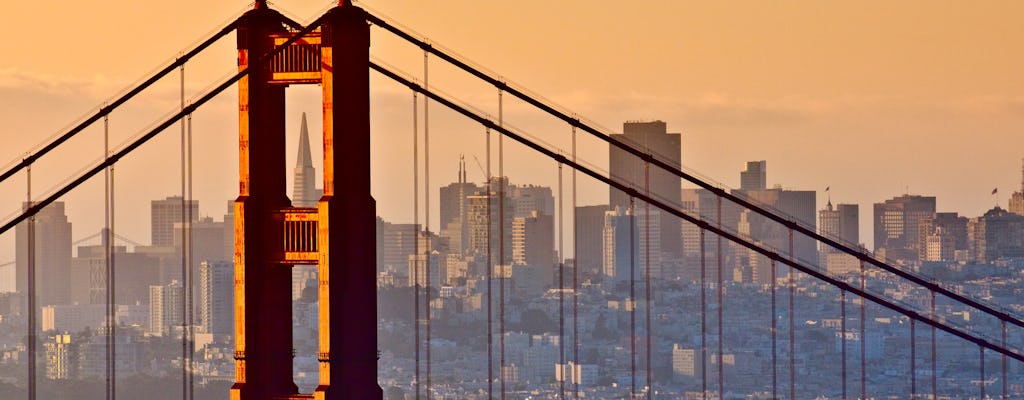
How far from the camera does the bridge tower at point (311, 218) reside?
5734 cm

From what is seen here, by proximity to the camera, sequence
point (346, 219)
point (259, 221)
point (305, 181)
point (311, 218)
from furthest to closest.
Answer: point (305, 181)
point (259, 221)
point (311, 218)
point (346, 219)

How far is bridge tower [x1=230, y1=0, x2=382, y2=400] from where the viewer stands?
188 ft

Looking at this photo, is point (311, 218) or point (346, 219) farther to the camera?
point (311, 218)

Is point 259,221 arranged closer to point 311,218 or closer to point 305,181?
point 311,218

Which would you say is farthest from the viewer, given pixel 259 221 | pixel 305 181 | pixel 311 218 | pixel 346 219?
pixel 305 181

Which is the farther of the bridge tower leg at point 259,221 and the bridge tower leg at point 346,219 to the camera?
the bridge tower leg at point 259,221

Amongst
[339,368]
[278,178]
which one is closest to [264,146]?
[278,178]

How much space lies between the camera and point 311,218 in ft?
191

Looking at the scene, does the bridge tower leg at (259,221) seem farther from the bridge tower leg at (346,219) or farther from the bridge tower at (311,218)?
the bridge tower leg at (346,219)

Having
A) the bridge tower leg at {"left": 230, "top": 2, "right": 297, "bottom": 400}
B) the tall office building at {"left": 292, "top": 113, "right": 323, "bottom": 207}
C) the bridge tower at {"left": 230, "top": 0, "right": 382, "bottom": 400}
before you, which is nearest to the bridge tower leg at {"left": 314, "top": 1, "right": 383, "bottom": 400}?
the bridge tower at {"left": 230, "top": 0, "right": 382, "bottom": 400}

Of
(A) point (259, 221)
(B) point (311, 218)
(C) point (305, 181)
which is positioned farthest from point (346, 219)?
(C) point (305, 181)

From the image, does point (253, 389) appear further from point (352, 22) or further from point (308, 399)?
point (352, 22)

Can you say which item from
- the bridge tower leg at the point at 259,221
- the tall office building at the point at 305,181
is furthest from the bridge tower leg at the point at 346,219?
the tall office building at the point at 305,181

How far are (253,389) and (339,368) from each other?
2155mm
